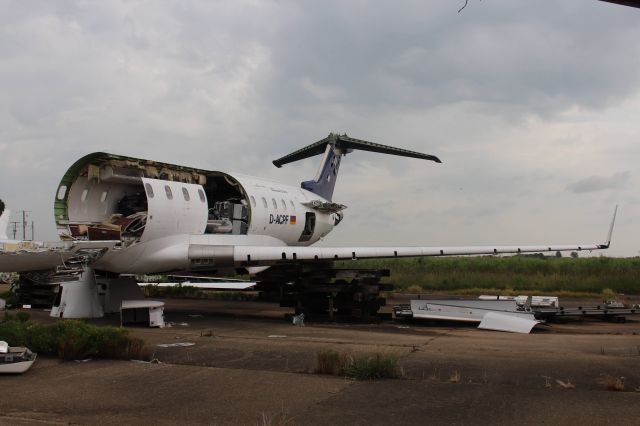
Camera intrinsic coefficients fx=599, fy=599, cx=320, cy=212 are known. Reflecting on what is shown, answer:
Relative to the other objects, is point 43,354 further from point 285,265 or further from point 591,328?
point 591,328

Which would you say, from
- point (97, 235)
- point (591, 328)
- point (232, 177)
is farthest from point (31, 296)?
point (591, 328)

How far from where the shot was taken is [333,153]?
25672 millimetres

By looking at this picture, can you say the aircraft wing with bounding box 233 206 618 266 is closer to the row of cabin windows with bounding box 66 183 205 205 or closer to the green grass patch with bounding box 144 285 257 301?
the row of cabin windows with bounding box 66 183 205 205

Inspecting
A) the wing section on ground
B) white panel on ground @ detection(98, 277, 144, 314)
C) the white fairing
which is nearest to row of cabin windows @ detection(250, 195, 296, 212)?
the white fairing

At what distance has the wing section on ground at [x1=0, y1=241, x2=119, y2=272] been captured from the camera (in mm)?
13562

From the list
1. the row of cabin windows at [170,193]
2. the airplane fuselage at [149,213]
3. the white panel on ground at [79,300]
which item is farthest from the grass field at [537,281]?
the white panel on ground at [79,300]

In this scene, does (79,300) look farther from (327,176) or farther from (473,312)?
(327,176)

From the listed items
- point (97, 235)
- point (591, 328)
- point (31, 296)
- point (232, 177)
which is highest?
point (232, 177)

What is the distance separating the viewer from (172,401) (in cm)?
656

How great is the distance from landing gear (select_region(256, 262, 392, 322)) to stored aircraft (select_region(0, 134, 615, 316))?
34 millimetres

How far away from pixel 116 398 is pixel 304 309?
1153 centimetres

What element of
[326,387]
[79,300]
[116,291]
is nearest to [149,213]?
[79,300]

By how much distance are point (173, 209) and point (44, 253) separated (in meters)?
3.35

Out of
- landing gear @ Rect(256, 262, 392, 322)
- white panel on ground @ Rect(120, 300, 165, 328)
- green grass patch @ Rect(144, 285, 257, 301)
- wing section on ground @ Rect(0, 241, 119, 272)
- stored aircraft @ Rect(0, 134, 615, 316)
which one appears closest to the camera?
wing section on ground @ Rect(0, 241, 119, 272)
